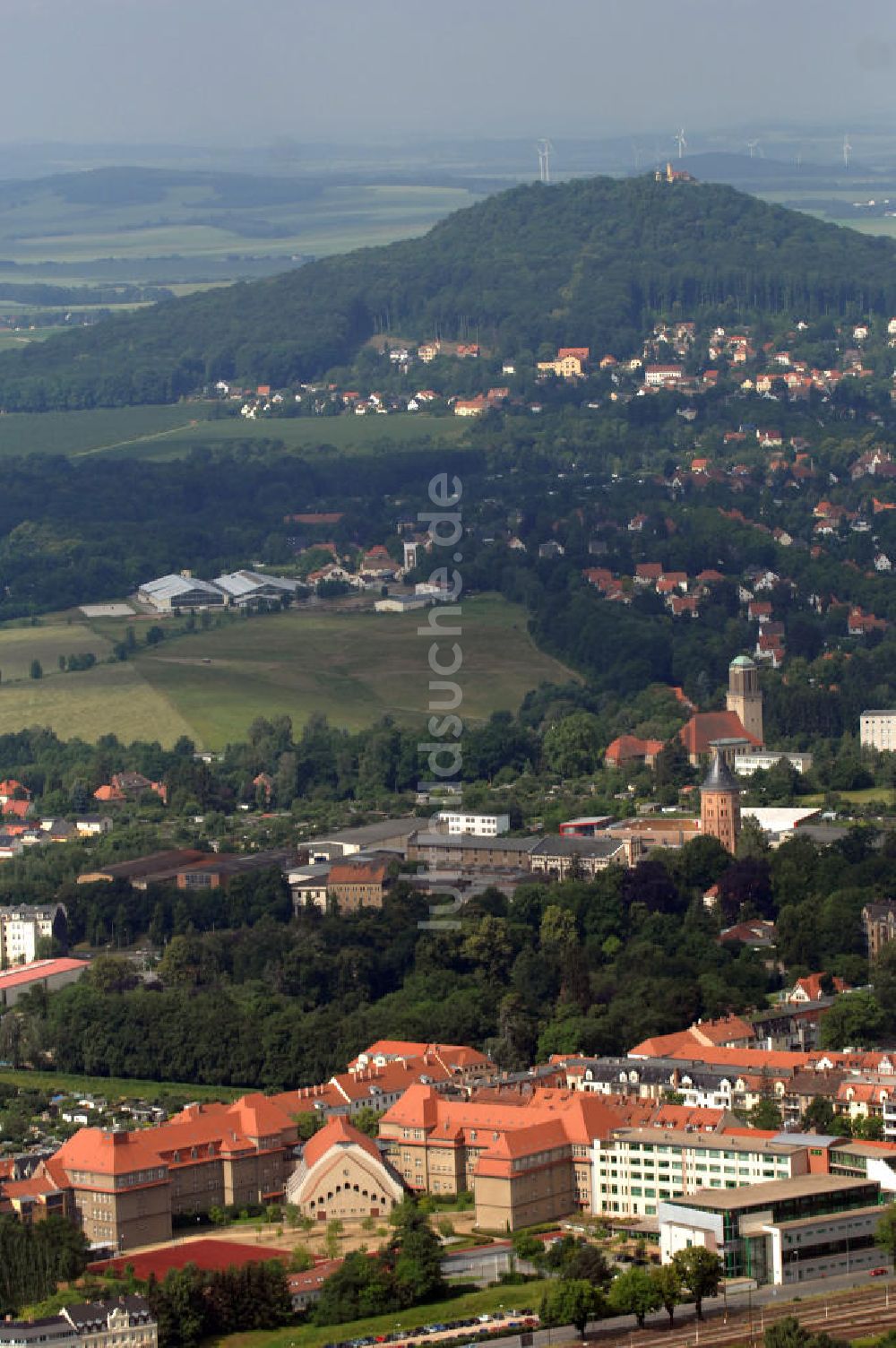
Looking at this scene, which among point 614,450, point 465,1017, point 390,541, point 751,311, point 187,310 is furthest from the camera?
point 187,310

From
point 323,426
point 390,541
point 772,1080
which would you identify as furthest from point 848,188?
point 772,1080

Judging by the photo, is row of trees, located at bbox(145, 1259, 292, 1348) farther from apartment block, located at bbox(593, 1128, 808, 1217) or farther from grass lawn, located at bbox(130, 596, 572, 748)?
grass lawn, located at bbox(130, 596, 572, 748)

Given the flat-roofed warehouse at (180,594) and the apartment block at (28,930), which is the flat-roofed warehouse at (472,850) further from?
the flat-roofed warehouse at (180,594)

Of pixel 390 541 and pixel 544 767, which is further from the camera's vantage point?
pixel 390 541

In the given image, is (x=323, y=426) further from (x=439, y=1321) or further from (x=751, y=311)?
(x=439, y=1321)

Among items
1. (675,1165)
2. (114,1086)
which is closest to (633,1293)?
(675,1165)

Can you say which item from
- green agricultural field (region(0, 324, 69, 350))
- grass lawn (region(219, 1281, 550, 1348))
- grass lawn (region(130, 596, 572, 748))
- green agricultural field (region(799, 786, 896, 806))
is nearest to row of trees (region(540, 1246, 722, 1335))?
grass lawn (region(219, 1281, 550, 1348))

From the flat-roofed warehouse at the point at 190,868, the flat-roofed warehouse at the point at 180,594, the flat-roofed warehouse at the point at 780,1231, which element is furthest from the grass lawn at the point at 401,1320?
the flat-roofed warehouse at the point at 180,594
